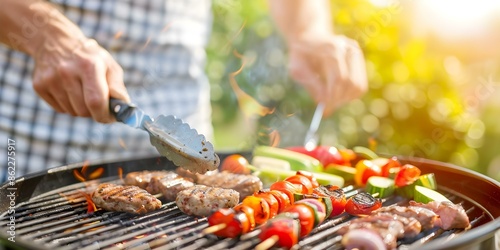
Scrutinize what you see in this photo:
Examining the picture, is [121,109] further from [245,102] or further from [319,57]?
[245,102]

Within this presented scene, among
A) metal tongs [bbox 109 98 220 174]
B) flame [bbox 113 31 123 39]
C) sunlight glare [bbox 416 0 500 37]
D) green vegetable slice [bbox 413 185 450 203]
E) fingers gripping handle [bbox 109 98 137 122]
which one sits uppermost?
sunlight glare [bbox 416 0 500 37]

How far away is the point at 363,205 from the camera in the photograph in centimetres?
259

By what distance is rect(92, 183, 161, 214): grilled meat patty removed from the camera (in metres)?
2.60

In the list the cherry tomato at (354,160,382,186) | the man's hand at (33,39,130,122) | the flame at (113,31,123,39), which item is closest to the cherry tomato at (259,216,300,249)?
the man's hand at (33,39,130,122)

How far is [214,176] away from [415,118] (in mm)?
3821

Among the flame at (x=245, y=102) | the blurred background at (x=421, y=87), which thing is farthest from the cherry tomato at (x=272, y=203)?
the flame at (x=245, y=102)

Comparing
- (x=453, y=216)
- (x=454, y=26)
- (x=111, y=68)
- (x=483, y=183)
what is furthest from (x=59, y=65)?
(x=454, y=26)

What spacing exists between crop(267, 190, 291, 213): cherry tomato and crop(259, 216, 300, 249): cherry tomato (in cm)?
33

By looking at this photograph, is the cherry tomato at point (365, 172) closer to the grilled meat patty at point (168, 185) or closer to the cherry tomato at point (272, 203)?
the cherry tomato at point (272, 203)

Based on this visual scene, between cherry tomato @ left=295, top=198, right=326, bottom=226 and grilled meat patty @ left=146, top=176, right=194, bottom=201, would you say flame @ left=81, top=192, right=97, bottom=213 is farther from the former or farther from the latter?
cherry tomato @ left=295, top=198, right=326, bottom=226

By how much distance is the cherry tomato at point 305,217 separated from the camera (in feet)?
7.59

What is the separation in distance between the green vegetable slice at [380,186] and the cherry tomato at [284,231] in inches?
35.1

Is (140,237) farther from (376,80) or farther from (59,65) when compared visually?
(376,80)

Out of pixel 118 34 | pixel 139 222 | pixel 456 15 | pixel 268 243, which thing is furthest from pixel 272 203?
pixel 456 15
